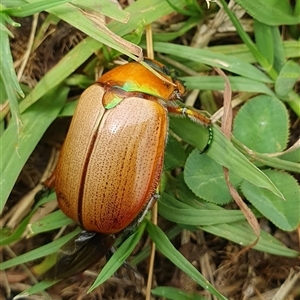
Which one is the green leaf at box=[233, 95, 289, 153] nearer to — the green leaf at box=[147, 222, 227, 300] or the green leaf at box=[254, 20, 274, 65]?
the green leaf at box=[254, 20, 274, 65]

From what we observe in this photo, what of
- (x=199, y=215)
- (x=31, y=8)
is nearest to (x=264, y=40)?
(x=199, y=215)

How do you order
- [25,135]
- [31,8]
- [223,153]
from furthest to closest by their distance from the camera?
[25,135] → [223,153] → [31,8]

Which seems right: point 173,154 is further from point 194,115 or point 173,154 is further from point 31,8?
point 31,8

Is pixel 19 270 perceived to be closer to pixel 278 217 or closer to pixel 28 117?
pixel 28 117

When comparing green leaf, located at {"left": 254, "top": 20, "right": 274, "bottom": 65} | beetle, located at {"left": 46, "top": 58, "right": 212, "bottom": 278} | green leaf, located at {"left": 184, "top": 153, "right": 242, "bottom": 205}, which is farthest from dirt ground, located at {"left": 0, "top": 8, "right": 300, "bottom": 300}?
green leaf, located at {"left": 254, "top": 20, "right": 274, "bottom": 65}

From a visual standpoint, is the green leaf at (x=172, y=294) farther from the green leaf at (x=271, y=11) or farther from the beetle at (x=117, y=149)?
the green leaf at (x=271, y=11)

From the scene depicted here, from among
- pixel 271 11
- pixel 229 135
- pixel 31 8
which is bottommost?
pixel 229 135
